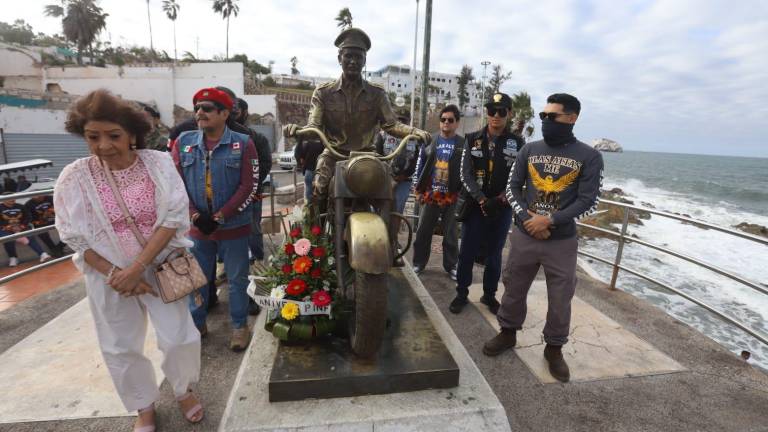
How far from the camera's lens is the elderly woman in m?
1.85

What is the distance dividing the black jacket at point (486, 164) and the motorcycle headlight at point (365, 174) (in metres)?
1.47

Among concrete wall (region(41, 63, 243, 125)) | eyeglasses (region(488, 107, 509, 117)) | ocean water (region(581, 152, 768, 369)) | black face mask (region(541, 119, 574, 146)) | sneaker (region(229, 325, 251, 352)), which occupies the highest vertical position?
concrete wall (region(41, 63, 243, 125))

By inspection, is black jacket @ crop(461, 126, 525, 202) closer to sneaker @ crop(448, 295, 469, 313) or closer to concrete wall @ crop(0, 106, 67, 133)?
sneaker @ crop(448, 295, 469, 313)

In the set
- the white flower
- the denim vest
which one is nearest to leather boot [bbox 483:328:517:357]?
the white flower

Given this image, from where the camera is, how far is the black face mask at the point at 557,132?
2.71 meters

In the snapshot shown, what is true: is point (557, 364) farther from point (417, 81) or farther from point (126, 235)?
point (417, 81)

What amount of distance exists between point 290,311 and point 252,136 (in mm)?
2310

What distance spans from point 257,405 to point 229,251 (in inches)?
54.5

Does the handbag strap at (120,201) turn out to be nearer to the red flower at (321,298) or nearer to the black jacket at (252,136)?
the red flower at (321,298)

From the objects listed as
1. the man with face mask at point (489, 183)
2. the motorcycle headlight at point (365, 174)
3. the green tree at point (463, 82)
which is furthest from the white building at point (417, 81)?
the motorcycle headlight at point (365, 174)

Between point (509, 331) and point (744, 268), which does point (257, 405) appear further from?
point (744, 268)

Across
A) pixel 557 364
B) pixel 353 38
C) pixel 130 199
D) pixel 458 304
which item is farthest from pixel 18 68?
pixel 557 364

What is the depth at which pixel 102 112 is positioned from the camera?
6.00ft

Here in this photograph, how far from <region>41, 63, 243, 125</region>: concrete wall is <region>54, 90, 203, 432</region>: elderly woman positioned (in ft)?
103
